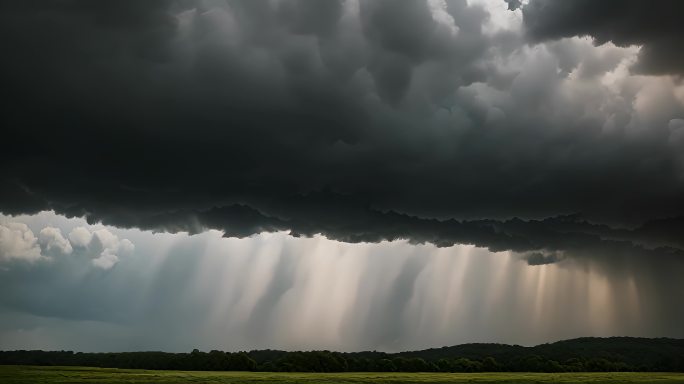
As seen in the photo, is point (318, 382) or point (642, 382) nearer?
point (318, 382)

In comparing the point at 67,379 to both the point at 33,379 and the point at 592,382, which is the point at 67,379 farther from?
the point at 592,382

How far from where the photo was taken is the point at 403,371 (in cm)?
18925

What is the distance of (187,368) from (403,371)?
213 feet

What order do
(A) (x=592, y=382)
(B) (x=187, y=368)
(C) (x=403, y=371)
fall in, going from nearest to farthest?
(A) (x=592, y=382), (B) (x=187, y=368), (C) (x=403, y=371)

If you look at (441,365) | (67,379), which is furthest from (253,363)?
(67,379)

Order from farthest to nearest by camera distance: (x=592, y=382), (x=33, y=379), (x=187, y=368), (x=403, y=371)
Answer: (x=403, y=371)
(x=187, y=368)
(x=592, y=382)
(x=33, y=379)

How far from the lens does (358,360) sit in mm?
187750

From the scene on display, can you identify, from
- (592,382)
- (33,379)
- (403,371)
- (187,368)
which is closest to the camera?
(33,379)

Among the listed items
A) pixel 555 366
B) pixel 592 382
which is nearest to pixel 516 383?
pixel 592 382

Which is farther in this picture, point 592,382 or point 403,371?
point 403,371

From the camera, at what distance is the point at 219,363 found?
7047 inches

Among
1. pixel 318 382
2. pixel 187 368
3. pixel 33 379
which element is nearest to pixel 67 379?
pixel 33 379

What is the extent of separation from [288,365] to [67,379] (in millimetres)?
76840

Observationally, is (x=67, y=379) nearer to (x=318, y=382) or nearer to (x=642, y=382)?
(x=318, y=382)
